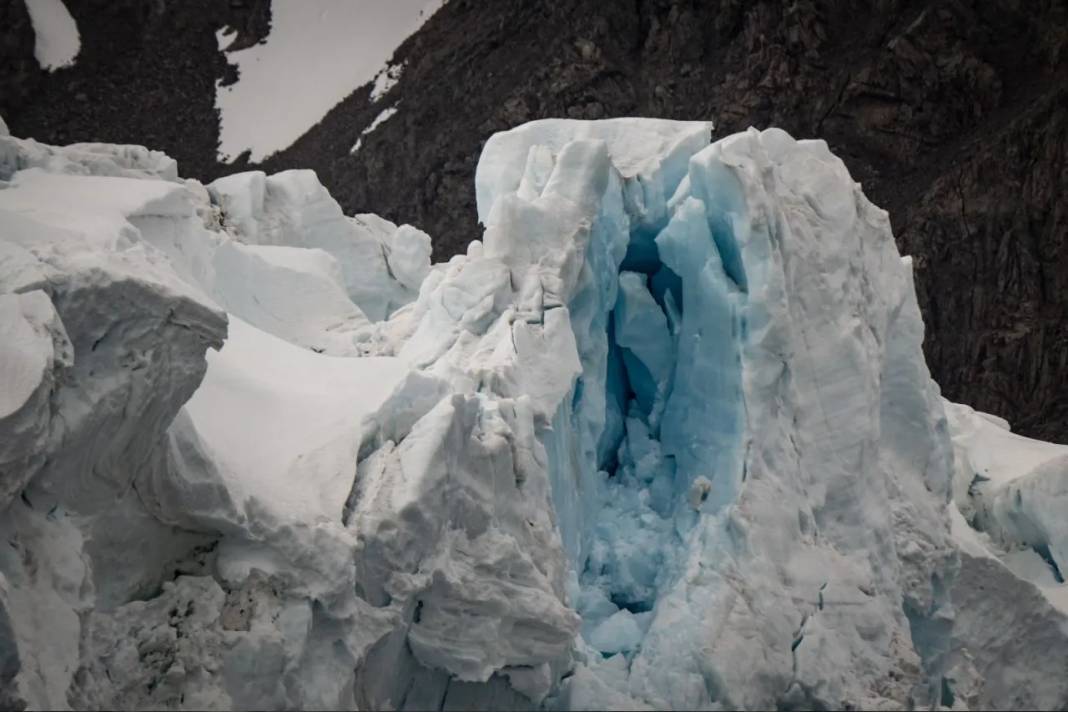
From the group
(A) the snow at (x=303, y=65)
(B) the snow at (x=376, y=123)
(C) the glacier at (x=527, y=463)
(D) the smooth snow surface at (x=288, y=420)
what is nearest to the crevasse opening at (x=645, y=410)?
(C) the glacier at (x=527, y=463)

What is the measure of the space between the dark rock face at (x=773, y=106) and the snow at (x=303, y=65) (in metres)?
0.62

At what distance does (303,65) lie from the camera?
35.7 meters

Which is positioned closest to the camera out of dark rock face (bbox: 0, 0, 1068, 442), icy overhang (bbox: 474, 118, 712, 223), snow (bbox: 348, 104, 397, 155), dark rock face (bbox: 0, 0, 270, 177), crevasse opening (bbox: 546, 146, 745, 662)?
crevasse opening (bbox: 546, 146, 745, 662)

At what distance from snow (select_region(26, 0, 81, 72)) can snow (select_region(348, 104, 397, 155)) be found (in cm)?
872

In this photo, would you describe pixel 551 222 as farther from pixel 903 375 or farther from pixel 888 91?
pixel 888 91

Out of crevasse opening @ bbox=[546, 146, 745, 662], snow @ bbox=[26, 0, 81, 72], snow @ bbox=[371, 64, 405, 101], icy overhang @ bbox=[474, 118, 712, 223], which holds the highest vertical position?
snow @ bbox=[26, 0, 81, 72]

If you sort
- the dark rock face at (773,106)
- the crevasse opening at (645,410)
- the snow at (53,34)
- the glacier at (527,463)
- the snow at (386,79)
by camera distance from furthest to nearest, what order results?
the snow at (386,79), the snow at (53,34), the dark rock face at (773,106), the crevasse opening at (645,410), the glacier at (527,463)

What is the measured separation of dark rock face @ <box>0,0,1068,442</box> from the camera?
24.7m

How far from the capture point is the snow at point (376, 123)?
3177 centimetres

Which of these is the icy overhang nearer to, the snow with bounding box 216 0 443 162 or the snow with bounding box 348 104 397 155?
the snow with bounding box 348 104 397 155

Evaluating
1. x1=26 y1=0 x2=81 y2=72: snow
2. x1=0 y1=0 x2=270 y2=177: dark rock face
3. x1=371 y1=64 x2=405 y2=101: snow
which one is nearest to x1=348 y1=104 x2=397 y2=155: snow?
x1=371 y1=64 x2=405 y2=101: snow

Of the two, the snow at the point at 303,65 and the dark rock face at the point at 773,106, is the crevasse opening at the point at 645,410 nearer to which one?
the dark rock face at the point at 773,106

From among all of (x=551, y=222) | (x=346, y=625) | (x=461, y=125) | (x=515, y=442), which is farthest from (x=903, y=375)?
(x=461, y=125)

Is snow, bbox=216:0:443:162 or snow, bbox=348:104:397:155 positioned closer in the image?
snow, bbox=348:104:397:155
